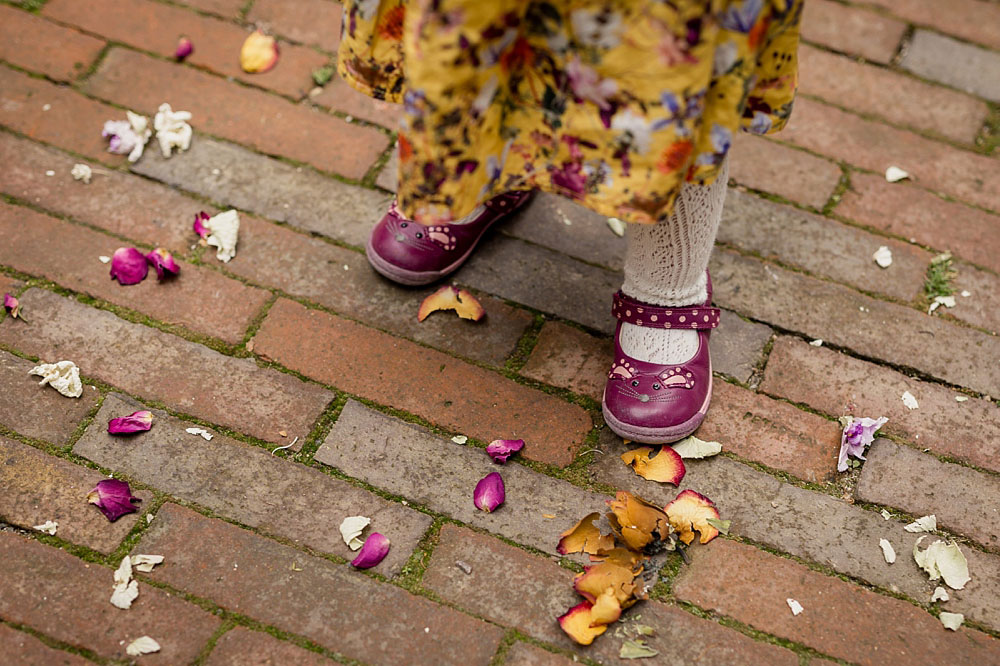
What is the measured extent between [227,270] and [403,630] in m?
0.79

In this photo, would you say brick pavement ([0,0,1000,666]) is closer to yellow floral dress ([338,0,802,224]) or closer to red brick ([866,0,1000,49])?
red brick ([866,0,1000,49])

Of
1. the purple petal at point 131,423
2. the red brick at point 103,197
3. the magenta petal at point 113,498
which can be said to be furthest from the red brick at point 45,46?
the magenta petal at point 113,498

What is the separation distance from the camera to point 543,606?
1.33 meters

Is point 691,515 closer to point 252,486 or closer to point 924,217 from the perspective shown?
point 252,486

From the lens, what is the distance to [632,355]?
5.10 feet

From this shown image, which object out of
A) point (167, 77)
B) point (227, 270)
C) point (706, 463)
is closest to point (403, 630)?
point (706, 463)

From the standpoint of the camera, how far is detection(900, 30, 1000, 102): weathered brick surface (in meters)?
2.12

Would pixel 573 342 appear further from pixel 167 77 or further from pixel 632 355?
pixel 167 77

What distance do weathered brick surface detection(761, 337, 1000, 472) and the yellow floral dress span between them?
22.0 inches

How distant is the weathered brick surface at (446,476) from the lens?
1.42m

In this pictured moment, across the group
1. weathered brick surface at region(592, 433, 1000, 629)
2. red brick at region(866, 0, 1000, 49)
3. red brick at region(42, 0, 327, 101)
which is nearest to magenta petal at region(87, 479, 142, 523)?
weathered brick surface at region(592, 433, 1000, 629)

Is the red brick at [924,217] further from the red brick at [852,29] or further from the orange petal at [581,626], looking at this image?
the orange petal at [581,626]

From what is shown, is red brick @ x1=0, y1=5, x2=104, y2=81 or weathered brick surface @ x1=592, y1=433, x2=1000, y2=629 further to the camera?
red brick @ x1=0, y1=5, x2=104, y2=81

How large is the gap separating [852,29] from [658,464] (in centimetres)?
137
